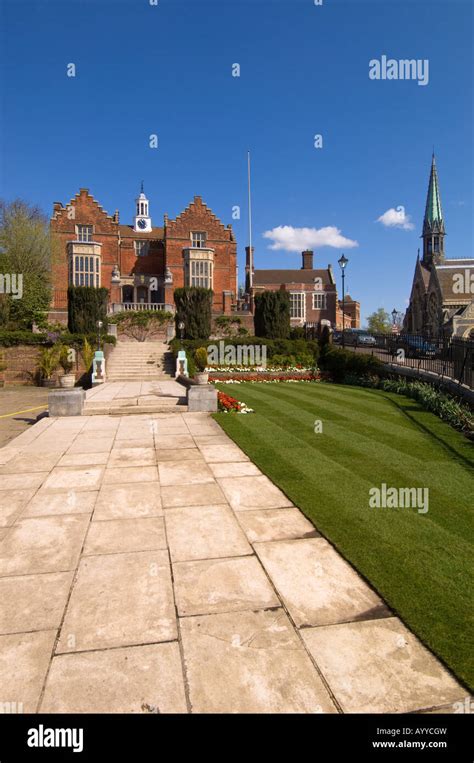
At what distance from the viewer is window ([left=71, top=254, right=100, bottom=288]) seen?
137 ft

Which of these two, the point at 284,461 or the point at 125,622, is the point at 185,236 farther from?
the point at 125,622

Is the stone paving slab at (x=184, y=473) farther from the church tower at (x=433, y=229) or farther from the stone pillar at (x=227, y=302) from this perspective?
the church tower at (x=433, y=229)

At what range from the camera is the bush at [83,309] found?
101 ft

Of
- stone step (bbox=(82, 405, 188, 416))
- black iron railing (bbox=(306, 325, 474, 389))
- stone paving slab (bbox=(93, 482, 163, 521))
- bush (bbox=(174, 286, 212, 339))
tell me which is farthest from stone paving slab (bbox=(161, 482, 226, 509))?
bush (bbox=(174, 286, 212, 339))

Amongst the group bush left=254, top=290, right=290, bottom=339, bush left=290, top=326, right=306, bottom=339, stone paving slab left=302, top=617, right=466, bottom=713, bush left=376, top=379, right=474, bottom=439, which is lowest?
stone paving slab left=302, top=617, right=466, bottom=713

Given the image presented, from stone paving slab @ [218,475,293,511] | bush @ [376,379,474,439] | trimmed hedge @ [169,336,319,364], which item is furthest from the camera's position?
trimmed hedge @ [169,336,319,364]

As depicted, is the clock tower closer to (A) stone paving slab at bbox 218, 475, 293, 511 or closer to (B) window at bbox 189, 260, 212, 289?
(B) window at bbox 189, 260, 212, 289

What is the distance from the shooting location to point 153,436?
1019cm

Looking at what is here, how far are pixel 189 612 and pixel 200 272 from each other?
43196 mm

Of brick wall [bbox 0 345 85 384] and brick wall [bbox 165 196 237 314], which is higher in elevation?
brick wall [bbox 165 196 237 314]

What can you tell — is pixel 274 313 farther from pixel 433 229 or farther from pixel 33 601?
pixel 433 229

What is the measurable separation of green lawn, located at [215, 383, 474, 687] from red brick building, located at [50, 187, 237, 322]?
32894mm
